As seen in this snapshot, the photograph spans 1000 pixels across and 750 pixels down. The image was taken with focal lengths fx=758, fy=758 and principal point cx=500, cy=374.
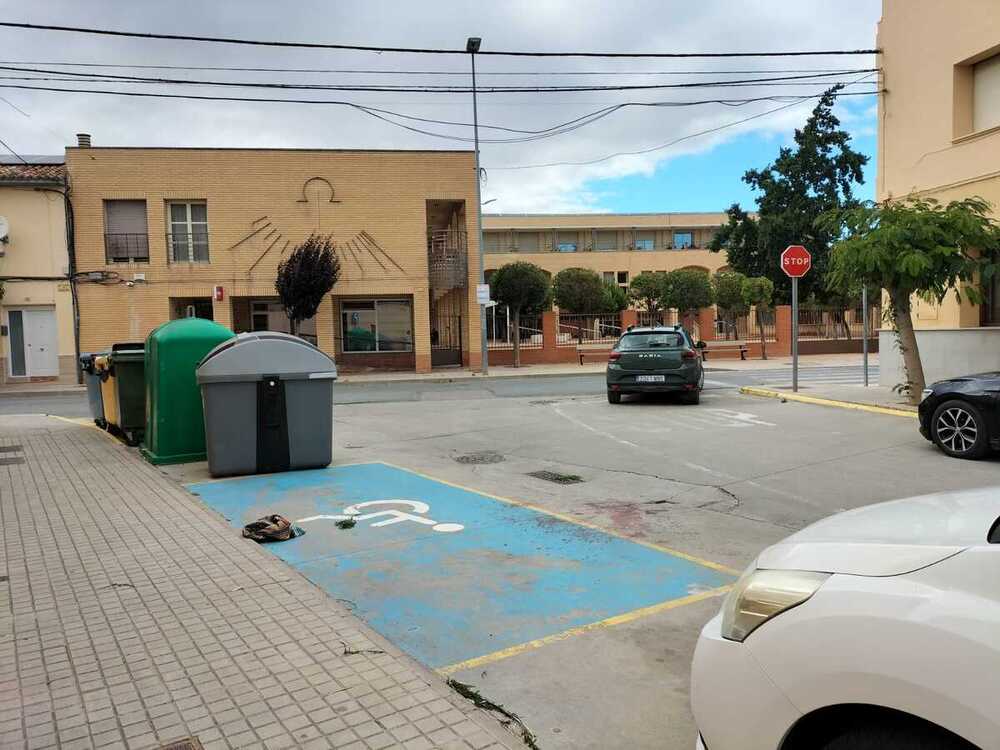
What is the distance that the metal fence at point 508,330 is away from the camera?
32844 millimetres

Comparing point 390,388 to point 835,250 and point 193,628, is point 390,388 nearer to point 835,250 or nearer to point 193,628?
point 835,250

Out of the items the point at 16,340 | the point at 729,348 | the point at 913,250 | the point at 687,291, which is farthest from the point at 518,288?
the point at 913,250

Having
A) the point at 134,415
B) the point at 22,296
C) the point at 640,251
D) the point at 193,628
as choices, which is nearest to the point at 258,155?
the point at 22,296

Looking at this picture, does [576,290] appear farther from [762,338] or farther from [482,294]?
[482,294]

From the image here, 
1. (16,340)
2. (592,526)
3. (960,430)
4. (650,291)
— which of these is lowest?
(592,526)

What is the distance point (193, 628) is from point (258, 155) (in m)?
26.4

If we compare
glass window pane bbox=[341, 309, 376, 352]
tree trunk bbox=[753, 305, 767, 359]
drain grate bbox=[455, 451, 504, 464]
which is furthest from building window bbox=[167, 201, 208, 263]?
tree trunk bbox=[753, 305, 767, 359]

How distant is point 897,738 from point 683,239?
65.2 metres

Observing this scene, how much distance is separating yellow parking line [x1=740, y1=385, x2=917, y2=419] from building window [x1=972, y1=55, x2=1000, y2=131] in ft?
18.5

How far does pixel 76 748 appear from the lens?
2984mm

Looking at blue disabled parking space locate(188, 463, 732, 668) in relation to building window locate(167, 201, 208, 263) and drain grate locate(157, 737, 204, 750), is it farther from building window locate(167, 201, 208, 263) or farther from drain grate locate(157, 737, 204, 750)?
building window locate(167, 201, 208, 263)

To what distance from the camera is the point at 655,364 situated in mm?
15234

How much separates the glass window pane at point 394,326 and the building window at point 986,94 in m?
Result: 21.0

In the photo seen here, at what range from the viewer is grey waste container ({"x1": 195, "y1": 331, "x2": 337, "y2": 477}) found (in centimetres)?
823
